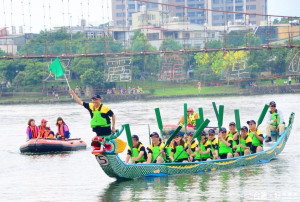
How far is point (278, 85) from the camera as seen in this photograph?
9469cm

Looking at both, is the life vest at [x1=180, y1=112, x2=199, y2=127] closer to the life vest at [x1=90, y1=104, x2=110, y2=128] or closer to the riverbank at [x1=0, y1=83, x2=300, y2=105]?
the life vest at [x1=90, y1=104, x2=110, y2=128]

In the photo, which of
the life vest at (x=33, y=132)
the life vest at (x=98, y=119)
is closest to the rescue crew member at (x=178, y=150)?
the life vest at (x=98, y=119)

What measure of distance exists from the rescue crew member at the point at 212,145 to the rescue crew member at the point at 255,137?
175cm

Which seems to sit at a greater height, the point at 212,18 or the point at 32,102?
the point at 212,18

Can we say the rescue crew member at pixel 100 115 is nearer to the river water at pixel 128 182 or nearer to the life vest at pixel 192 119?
the river water at pixel 128 182

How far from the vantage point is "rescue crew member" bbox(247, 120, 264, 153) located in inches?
995

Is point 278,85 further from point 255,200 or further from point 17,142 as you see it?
point 255,200

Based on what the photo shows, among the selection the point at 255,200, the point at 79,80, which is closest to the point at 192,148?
the point at 255,200

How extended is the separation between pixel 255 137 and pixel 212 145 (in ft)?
6.76

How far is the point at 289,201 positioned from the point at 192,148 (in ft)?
16.6

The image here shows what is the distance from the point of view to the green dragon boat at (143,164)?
20453 mm

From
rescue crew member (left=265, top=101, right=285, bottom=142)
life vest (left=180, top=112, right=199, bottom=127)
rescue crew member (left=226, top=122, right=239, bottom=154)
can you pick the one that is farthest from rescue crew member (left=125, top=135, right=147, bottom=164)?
life vest (left=180, top=112, right=199, bottom=127)

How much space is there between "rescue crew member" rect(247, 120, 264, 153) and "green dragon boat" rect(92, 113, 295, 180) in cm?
24

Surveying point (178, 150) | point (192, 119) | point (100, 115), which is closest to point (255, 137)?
point (178, 150)
